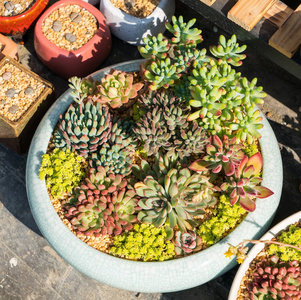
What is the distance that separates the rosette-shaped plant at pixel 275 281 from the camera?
216 cm

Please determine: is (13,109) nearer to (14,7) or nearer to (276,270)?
(14,7)

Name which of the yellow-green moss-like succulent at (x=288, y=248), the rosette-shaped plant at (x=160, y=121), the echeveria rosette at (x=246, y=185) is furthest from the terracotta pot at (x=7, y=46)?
the yellow-green moss-like succulent at (x=288, y=248)

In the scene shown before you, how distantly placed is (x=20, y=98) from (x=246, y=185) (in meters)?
1.64

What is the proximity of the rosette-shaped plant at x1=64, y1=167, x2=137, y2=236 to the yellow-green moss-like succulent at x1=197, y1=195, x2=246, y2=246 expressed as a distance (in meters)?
0.41

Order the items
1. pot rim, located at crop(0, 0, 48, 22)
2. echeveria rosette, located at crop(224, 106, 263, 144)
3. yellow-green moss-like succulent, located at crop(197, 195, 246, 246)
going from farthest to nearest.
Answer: pot rim, located at crop(0, 0, 48, 22) → yellow-green moss-like succulent, located at crop(197, 195, 246, 246) → echeveria rosette, located at crop(224, 106, 263, 144)

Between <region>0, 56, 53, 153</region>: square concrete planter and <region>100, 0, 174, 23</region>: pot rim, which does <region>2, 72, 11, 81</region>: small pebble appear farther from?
<region>100, 0, 174, 23</region>: pot rim

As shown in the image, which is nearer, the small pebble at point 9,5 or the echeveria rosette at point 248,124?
the echeveria rosette at point 248,124

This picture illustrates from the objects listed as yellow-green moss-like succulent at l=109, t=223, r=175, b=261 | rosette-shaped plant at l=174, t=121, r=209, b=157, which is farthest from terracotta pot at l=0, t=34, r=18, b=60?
yellow-green moss-like succulent at l=109, t=223, r=175, b=261

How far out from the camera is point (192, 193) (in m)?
2.21

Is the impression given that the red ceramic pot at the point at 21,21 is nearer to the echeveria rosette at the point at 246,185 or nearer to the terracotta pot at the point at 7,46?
the terracotta pot at the point at 7,46

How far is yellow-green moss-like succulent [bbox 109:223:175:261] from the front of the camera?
7.15ft

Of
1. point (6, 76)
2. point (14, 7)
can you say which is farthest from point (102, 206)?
point (14, 7)

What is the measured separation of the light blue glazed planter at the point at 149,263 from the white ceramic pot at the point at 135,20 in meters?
1.24

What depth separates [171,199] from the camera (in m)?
2.14
